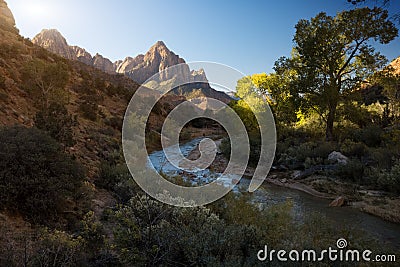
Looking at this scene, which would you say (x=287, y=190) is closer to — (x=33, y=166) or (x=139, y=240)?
(x=139, y=240)

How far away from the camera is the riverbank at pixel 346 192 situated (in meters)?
8.38

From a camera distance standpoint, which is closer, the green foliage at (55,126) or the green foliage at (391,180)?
the green foliage at (391,180)

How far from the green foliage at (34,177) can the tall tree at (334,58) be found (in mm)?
15043

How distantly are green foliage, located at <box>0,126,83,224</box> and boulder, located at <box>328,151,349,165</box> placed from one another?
12003 mm

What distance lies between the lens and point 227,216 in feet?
18.9

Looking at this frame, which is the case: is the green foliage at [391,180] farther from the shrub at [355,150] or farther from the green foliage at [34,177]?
the green foliage at [34,177]

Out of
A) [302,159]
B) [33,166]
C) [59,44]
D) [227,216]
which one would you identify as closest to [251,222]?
[227,216]

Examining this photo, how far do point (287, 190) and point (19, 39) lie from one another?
27987 millimetres

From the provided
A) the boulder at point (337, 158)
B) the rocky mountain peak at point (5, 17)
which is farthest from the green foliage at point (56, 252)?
the rocky mountain peak at point (5, 17)

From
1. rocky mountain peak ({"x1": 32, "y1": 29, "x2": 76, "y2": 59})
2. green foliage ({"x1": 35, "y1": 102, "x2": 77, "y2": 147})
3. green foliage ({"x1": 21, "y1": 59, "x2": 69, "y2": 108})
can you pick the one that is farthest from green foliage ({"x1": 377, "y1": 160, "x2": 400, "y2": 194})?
rocky mountain peak ({"x1": 32, "y1": 29, "x2": 76, "y2": 59})

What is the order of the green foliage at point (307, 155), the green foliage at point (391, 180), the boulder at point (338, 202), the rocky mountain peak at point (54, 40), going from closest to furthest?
1. the boulder at point (338, 202)
2. the green foliage at point (391, 180)
3. the green foliage at point (307, 155)
4. the rocky mountain peak at point (54, 40)

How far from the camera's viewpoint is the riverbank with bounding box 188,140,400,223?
27.5 ft

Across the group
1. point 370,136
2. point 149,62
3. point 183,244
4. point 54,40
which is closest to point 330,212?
point 183,244

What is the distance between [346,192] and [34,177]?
34.7 feet
